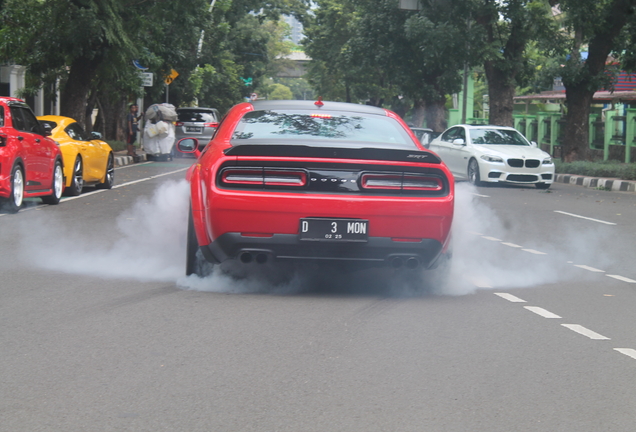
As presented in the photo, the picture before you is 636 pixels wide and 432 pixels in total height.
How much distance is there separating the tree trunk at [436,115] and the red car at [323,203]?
37129 mm

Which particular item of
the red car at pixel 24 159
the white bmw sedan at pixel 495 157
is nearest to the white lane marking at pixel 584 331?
the red car at pixel 24 159

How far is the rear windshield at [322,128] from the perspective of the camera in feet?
22.8

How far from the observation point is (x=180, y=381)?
4465mm

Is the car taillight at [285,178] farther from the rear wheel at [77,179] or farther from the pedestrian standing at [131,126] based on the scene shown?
the pedestrian standing at [131,126]

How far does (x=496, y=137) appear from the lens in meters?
21.9

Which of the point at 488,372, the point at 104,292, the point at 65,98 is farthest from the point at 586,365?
the point at 65,98

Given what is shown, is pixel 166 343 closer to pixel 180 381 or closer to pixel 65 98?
pixel 180 381

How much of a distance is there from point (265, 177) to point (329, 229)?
0.57 m

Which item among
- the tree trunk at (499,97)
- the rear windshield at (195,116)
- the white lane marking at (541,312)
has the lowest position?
the white lane marking at (541,312)

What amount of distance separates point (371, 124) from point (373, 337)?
2402 millimetres

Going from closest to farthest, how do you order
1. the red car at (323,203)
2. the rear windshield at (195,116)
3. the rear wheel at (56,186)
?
the red car at (323,203) < the rear wheel at (56,186) < the rear windshield at (195,116)

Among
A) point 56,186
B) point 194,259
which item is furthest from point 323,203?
point 56,186

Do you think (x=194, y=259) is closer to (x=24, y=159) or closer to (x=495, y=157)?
(x=24, y=159)

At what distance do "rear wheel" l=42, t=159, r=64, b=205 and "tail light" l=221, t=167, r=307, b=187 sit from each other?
7979 mm
